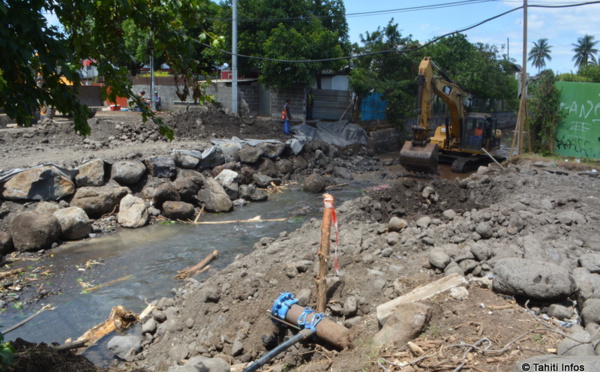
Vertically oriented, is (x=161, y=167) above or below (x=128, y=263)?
above


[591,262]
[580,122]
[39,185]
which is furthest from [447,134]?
[39,185]

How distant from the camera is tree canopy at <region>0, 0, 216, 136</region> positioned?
3.44 metres

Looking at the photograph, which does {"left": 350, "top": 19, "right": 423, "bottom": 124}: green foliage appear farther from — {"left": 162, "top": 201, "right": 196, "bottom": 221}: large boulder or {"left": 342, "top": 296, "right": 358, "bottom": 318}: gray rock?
{"left": 342, "top": 296, "right": 358, "bottom": 318}: gray rock

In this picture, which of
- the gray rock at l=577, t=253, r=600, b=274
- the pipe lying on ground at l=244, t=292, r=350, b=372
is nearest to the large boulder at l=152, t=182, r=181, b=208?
the pipe lying on ground at l=244, t=292, r=350, b=372

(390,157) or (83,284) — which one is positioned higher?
(390,157)

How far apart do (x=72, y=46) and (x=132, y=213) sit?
8.92 meters

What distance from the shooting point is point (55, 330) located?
743 centimetres

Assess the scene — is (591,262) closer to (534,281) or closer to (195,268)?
(534,281)

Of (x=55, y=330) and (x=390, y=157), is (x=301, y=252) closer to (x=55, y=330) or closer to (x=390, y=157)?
(x=55, y=330)

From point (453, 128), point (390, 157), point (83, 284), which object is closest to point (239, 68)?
point (390, 157)

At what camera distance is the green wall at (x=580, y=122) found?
16.2m

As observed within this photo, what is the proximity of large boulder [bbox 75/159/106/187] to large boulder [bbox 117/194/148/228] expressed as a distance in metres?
1.20

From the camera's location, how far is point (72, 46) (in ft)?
13.8

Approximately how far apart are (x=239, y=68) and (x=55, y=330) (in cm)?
1991
